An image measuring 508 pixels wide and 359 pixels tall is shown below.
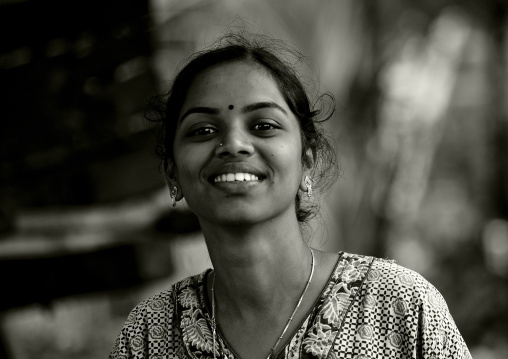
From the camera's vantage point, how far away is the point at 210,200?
1.98 meters

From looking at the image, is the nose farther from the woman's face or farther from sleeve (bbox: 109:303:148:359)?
sleeve (bbox: 109:303:148:359)

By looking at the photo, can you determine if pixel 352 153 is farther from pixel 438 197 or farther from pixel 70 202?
pixel 70 202

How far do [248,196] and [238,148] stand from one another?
5.3 inches

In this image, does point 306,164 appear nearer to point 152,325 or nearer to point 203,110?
point 203,110

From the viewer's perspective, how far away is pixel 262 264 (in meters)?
2.07

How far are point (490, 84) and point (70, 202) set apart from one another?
2.53 m

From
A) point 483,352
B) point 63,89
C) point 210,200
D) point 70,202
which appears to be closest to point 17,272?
point 70,202

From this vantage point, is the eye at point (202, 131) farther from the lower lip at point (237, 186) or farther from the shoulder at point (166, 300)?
the shoulder at point (166, 300)

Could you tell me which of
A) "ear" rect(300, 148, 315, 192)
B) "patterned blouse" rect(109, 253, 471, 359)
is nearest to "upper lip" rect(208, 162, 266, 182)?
"ear" rect(300, 148, 315, 192)

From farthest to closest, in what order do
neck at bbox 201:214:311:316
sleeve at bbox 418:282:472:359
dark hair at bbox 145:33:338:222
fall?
dark hair at bbox 145:33:338:222
neck at bbox 201:214:311:316
sleeve at bbox 418:282:472:359

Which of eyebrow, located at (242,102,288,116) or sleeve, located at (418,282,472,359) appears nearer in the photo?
sleeve, located at (418,282,472,359)

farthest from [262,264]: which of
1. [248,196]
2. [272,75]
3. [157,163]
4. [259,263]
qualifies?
[157,163]

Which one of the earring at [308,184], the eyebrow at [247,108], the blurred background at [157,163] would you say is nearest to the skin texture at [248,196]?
the eyebrow at [247,108]

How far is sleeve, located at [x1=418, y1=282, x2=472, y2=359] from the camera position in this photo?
1.90 m
